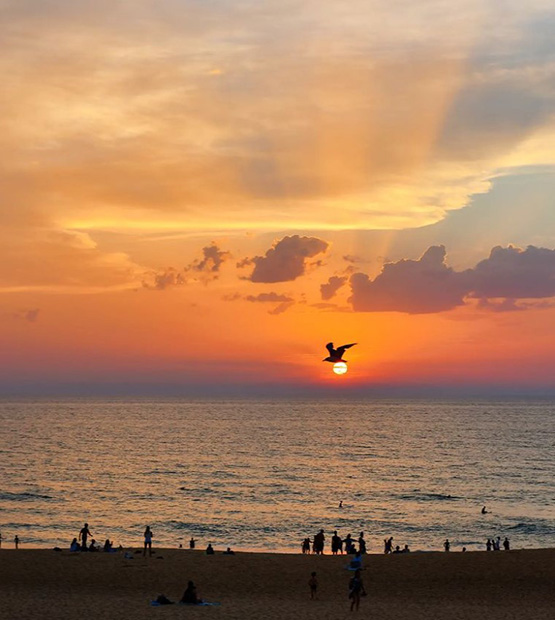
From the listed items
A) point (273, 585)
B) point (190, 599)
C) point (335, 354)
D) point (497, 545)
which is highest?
point (335, 354)

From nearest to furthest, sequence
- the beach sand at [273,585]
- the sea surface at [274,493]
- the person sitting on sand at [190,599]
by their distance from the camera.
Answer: the beach sand at [273,585] < the person sitting on sand at [190,599] < the sea surface at [274,493]

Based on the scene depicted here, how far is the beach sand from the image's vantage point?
110 ft

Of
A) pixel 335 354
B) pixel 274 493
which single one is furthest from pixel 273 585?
pixel 274 493

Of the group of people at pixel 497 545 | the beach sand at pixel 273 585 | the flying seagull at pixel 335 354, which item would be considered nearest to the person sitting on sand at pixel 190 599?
the beach sand at pixel 273 585

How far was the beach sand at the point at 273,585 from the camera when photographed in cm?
3353

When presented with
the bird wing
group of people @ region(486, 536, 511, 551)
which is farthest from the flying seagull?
group of people @ region(486, 536, 511, 551)

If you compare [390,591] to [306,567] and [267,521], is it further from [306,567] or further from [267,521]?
[267,521]

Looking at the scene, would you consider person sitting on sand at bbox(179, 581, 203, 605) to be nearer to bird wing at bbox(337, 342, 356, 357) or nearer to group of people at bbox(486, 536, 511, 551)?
bird wing at bbox(337, 342, 356, 357)

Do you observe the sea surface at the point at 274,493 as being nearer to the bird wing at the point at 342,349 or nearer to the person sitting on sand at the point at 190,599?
the person sitting on sand at the point at 190,599

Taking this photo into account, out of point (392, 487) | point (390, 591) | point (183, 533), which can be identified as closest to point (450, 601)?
point (390, 591)

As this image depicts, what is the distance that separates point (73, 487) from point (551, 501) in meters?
53.5

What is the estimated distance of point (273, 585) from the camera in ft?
132

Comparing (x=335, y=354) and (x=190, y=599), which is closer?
(x=335, y=354)

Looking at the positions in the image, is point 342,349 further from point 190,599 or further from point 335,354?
point 190,599
